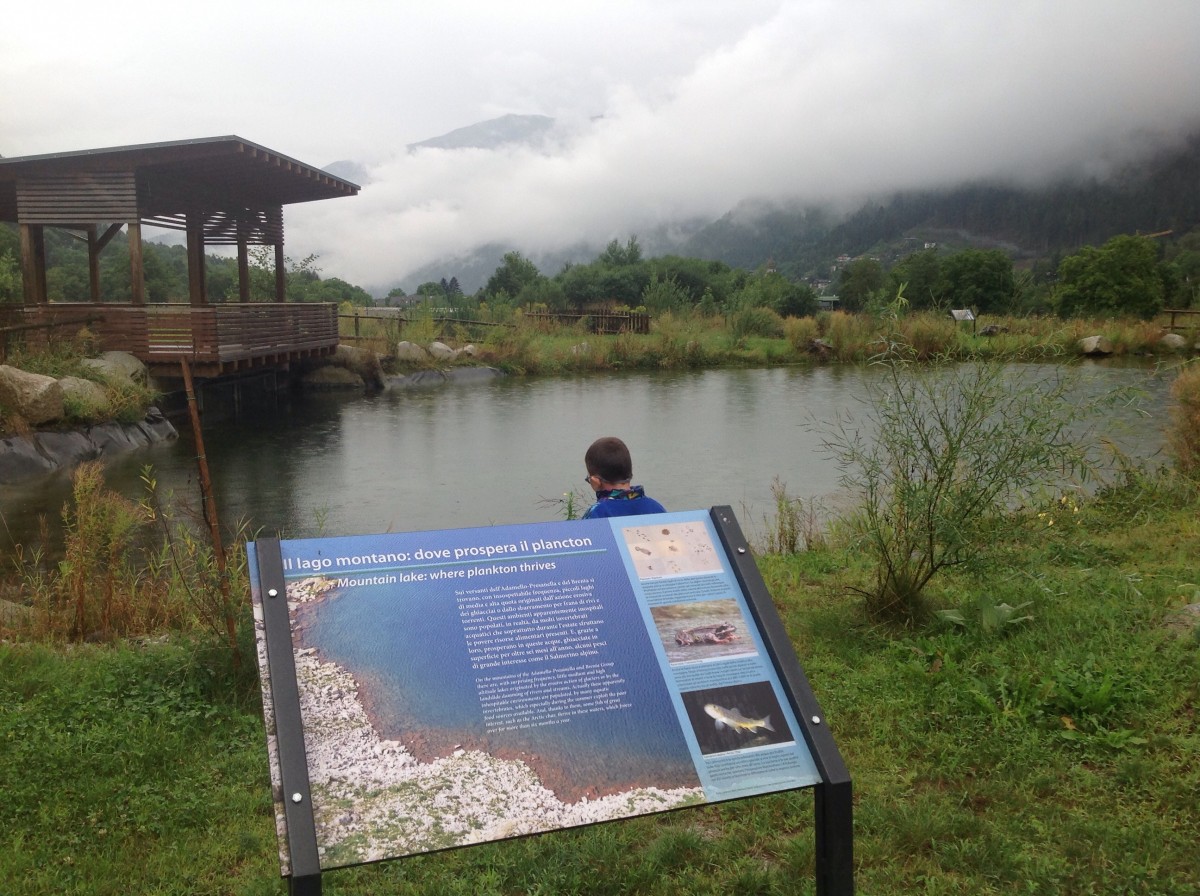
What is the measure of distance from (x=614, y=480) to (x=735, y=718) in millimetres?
1250

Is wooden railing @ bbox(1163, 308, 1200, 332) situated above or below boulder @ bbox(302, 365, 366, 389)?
above

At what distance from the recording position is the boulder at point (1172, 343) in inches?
1197

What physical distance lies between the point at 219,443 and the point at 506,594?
13.8 meters

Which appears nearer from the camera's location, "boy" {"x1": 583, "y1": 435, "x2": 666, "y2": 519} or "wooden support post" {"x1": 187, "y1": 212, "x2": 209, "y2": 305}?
"boy" {"x1": 583, "y1": 435, "x2": 666, "y2": 519}

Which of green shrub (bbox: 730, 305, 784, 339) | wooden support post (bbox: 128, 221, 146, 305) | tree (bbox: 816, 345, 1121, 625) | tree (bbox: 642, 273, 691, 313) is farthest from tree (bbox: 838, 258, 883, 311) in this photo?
tree (bbox: 816, 345, 1121, 625)

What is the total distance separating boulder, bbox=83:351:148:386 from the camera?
14.7 metres

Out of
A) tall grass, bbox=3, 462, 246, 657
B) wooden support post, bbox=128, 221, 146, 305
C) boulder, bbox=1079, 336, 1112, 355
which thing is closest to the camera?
tall grass, bbox=3, 462, 246, 657

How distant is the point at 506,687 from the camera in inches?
87.4

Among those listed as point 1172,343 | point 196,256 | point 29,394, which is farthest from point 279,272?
point 1172,343

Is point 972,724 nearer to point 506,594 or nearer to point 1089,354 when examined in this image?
point 506,594

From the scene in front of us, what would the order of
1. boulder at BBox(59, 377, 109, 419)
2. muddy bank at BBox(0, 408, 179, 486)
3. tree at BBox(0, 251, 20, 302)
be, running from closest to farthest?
muddy bank at BBox(0, 408, 179, 486), boulder at BBox(59, 377, 109, 419), tree at BBox(0, 251, 20, 302)

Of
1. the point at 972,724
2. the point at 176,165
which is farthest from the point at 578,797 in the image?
the point at 176,165

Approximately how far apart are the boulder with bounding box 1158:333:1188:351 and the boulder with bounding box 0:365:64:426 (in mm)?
29402

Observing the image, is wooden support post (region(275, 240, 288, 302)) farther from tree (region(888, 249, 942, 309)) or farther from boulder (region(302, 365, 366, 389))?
tree (region(888, 249, 942, 309))
